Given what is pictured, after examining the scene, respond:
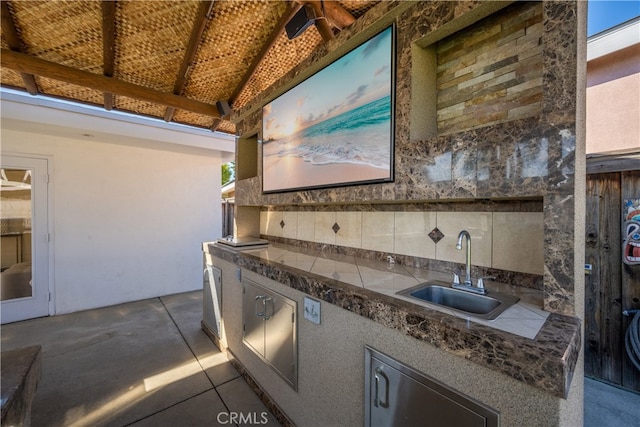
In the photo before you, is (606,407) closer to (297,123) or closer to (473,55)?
(473,55)

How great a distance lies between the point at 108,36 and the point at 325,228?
2654mm

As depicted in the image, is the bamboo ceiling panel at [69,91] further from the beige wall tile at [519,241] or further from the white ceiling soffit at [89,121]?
the beige wall tile at [519,241]

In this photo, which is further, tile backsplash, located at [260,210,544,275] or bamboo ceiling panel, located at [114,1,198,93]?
bamboo ceiling panel, located at [114,1,198,93]

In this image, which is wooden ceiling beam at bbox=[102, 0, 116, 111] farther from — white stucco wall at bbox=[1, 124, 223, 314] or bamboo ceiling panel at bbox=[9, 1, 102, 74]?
white stucco wall at bbox=[1, 124, 223, 314]

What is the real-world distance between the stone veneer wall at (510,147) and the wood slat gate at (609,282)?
189 centimetres

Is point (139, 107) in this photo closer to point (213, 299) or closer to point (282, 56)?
point (282, 56)

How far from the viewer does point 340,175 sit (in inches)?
82.0

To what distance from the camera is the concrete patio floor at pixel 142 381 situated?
6.40 ft

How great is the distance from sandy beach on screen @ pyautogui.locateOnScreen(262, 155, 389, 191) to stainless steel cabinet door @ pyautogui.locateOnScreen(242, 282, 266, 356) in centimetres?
105

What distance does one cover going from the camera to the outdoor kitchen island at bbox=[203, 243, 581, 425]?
0.81 meters

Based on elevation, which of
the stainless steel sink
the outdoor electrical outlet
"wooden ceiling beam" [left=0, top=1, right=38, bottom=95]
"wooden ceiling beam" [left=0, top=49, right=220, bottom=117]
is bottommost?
the outdoor electrical outlet

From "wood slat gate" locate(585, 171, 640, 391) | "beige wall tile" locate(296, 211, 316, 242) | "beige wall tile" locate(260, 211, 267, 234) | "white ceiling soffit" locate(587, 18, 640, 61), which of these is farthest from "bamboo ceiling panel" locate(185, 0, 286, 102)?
"wood slat gate" locate(585, 171, 640, 391)

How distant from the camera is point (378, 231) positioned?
2.17m

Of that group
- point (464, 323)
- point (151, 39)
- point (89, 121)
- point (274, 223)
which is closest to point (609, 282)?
point (464, 323)
